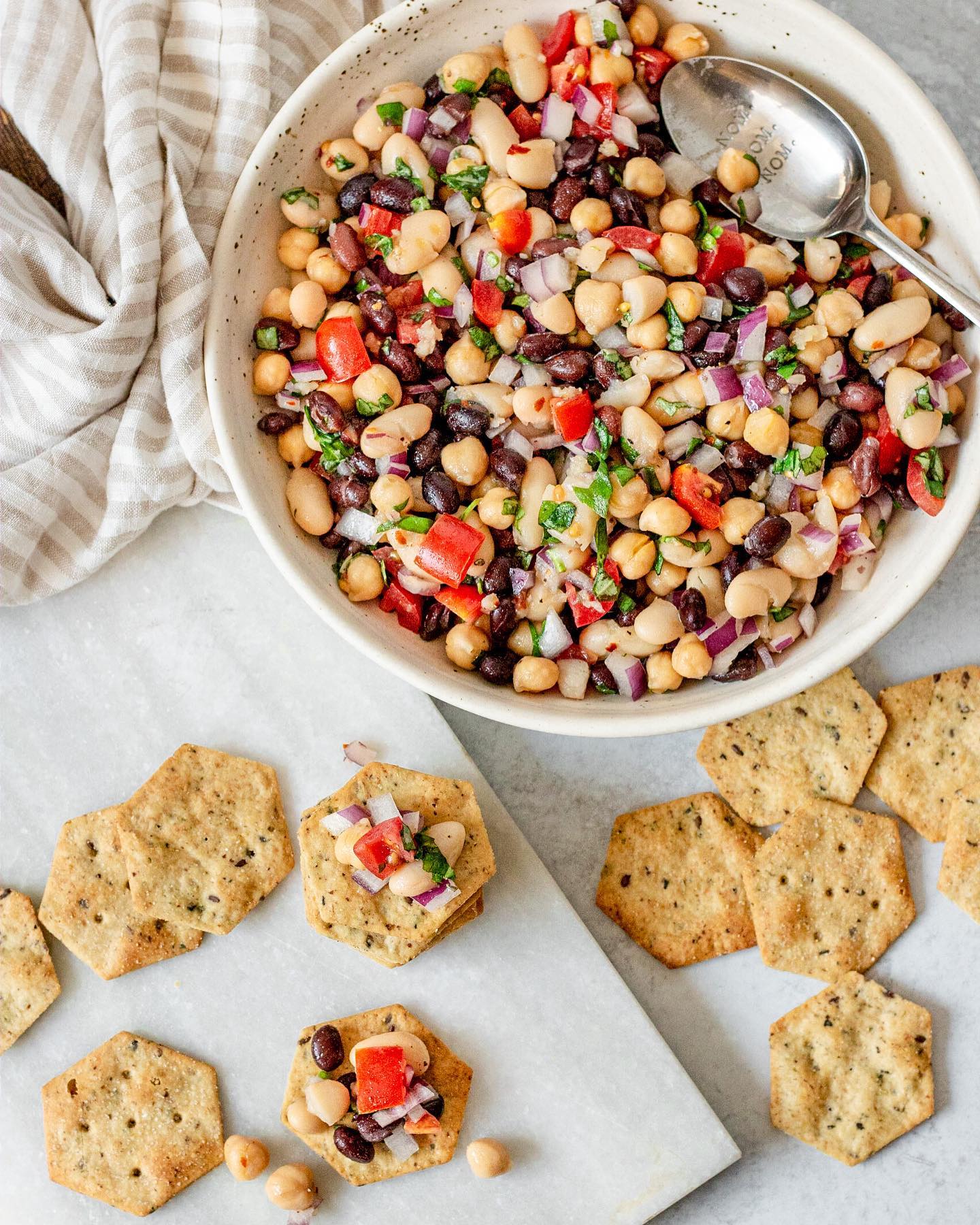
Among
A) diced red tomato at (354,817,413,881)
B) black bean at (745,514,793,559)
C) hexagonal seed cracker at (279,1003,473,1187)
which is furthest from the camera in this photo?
hexagonal seed cracker at (279,1003,473,1187)

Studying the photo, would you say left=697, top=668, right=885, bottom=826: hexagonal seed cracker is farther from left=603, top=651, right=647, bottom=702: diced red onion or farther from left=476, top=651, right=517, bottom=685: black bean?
left=476, top=651, right=517, bottom=685: black bean

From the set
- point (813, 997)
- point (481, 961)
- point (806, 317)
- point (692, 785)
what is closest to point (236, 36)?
point (806, 317)

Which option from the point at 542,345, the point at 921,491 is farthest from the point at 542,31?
the point at 921,491

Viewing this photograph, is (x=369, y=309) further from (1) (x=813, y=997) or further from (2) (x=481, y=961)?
(1) (x=813, y=997)

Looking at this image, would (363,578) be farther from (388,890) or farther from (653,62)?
(653,62)

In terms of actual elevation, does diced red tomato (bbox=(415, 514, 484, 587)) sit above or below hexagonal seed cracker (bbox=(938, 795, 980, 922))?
above

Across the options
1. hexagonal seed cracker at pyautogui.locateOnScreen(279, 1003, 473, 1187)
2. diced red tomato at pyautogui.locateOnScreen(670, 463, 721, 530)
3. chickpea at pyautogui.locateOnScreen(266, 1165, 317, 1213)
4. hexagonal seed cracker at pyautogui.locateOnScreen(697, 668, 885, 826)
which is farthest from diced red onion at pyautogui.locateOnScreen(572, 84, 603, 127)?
chickpea at pyautogui.locateOnScreen(266, 1165, 317, 1213)

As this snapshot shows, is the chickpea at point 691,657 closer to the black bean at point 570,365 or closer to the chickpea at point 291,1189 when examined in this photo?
the black bean at point 570,365
